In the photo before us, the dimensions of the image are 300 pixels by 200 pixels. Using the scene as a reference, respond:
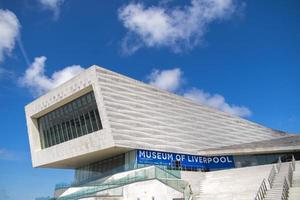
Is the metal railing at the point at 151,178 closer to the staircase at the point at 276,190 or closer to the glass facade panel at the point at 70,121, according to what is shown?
the staircase at the point at 276,190

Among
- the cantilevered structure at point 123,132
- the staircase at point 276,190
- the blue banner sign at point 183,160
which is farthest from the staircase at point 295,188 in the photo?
the blue banner sign at point 183,160

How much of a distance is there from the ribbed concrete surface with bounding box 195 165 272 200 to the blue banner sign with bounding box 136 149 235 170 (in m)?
5.36

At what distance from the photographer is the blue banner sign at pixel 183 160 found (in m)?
38.1

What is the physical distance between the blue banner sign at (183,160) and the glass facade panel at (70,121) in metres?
5.87

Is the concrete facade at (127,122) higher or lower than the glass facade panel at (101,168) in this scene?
A: higher

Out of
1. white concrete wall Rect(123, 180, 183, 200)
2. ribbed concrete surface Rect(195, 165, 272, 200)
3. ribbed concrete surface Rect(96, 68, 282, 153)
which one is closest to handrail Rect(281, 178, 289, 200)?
ribbed concrete surface Rect(195, 165, 272, 200)

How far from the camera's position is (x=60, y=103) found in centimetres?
4238

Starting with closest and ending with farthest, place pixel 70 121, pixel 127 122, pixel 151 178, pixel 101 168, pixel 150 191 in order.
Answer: pixel 150 191, pixel 151 178, pixel 127 122, pixel 70 121, pixel 101 168

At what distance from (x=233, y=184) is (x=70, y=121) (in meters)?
21.1

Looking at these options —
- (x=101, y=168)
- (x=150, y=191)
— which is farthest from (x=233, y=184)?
(x=101, y=168)

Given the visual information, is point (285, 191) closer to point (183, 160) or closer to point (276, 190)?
point (276, 190)

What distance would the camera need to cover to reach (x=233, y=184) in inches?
1189

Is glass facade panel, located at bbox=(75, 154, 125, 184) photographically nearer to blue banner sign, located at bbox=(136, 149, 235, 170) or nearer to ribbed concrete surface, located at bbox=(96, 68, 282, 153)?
blue banner sign, located at bbox=(136, 149, 235, 170)

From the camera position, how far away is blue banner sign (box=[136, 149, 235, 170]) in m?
38.1
